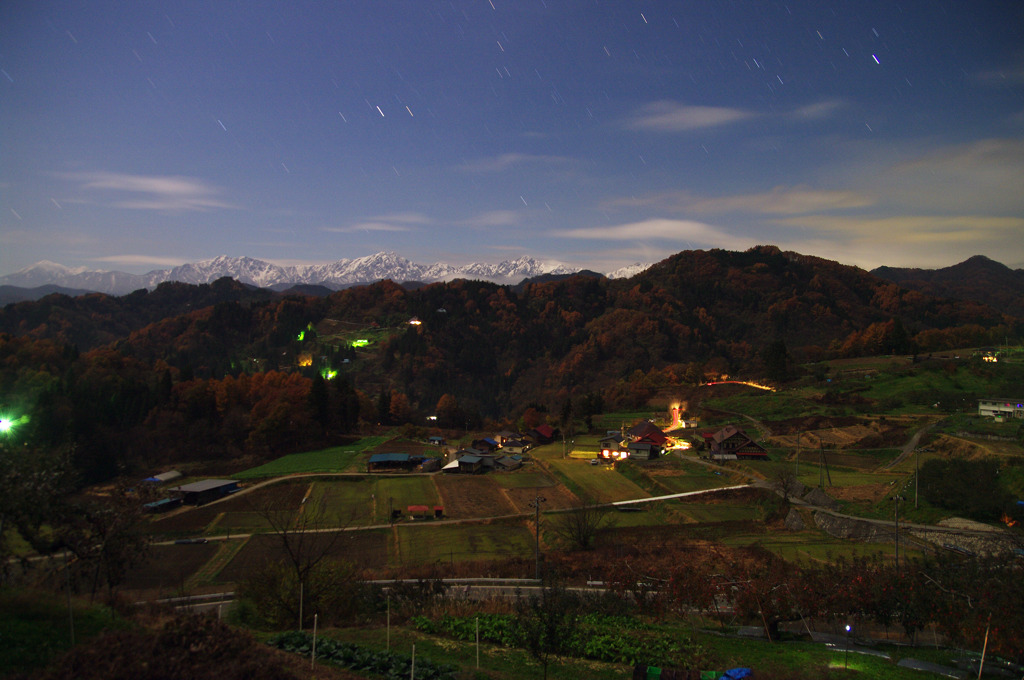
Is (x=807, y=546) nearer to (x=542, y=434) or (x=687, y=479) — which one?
(x=687, y=479)

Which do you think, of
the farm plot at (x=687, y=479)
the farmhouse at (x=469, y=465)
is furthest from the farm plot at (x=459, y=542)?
the farmhouse at (x=469, y=465)

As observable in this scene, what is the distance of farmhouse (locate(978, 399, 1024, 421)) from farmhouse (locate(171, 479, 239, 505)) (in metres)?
55.0

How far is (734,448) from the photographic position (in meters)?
41.4

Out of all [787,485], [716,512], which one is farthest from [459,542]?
[787,485]

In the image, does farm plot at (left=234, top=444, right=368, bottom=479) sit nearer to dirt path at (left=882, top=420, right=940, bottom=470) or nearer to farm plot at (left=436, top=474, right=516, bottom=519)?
farm plot at (left=436, top=474, right=516, bottom=519)

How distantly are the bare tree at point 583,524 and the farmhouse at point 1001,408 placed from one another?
3273 cm

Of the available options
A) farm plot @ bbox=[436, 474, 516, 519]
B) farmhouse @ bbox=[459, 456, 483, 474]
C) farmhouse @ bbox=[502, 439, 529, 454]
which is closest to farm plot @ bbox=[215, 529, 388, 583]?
farm plot @ bbox=[436, 474, 516, 519]

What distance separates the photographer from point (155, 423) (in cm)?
5500

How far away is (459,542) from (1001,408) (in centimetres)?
4213

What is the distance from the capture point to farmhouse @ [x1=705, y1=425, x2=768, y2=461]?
133 feet

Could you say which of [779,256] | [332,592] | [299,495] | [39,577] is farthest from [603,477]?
[779,256]

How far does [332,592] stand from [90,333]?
14246cm

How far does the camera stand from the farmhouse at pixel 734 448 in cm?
4069

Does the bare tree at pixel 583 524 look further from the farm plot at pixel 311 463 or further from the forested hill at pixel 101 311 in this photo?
the forested hill at pixel 101 311
